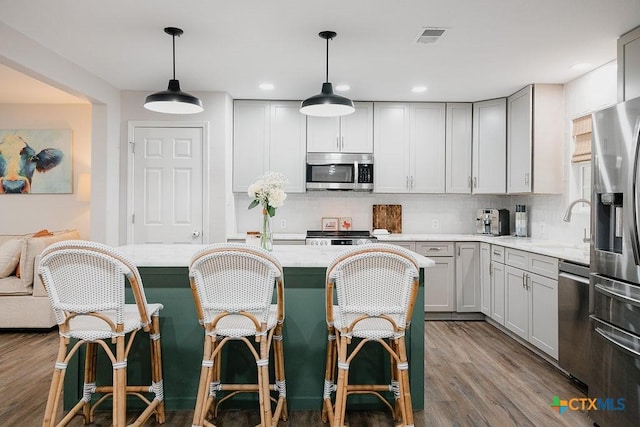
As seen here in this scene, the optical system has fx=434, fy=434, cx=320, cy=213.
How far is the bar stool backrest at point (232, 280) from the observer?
206cm

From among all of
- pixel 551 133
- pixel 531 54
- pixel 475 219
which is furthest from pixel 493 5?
pixel 475 219

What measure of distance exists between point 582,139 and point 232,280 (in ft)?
11.7

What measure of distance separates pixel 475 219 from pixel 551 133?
1.47 m

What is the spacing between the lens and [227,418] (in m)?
2.53

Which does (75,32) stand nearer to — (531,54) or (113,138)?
(113,138)

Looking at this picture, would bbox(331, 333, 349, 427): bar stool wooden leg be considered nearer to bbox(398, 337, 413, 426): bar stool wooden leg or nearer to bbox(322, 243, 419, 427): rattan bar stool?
bbox(322, 243, 419, 427): rattan bar stool

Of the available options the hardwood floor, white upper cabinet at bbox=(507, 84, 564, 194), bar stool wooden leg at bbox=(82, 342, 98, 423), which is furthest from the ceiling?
the hardwood floor

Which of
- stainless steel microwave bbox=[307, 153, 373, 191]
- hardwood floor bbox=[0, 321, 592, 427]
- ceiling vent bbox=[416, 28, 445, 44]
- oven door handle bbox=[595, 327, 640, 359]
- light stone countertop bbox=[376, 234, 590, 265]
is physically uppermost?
ceiling vent bbox=[416, 28, 445, 44]

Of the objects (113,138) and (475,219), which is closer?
(113,138)

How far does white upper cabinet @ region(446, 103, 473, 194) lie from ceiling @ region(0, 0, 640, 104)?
0.56 m

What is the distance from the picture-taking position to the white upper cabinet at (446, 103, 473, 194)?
5.09m

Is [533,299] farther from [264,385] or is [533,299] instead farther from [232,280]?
[232,280]

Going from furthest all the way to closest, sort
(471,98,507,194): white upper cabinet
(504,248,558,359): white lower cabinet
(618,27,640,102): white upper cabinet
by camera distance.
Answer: (471,98,507,194): white upper cabinet → (504,248,558,359): white lower cabinet → (618,27,640,102): white upper cabinet

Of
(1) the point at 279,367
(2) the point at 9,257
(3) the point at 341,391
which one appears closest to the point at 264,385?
(1) the point at 279,367
